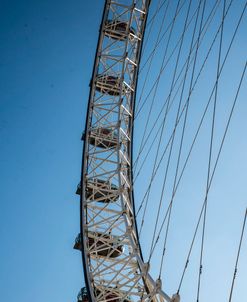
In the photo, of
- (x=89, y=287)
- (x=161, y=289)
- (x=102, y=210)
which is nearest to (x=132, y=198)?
(x=102, y=210)

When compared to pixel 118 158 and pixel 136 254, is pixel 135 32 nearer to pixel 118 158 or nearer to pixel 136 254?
pixel 118 158

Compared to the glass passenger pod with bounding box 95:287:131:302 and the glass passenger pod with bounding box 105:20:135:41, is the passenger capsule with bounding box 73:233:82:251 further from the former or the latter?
the glass passenger pod with bounding box 105:20:135:41

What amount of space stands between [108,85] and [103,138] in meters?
3.46

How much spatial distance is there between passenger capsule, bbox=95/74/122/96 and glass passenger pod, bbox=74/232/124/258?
335 inches

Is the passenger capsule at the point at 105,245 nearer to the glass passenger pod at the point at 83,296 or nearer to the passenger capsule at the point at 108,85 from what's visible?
the glass passenger pod at the point at 83,296

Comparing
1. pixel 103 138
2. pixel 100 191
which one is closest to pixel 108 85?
pixel 103 138

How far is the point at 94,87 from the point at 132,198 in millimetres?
6906

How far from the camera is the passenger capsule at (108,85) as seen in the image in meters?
26.2

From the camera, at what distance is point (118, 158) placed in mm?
23938

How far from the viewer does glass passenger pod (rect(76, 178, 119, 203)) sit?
22.9 m

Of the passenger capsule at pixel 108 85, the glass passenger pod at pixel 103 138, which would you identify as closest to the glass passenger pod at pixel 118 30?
the passenger capsule at pixel 108 85

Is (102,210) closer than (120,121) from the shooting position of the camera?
Yes

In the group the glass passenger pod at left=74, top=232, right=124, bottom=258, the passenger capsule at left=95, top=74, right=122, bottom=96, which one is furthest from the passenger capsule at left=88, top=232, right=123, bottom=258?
the passenger capsule at left=95, top=74, right=122, bottom=96

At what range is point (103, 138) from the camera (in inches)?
974
